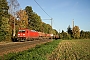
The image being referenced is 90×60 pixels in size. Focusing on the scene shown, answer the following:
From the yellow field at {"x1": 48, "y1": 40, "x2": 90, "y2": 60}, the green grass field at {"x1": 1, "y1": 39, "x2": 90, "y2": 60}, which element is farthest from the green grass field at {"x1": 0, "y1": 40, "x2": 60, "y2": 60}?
the yellow field at {"x1": 48, "y1": 40, "x2": 90, "y2": 60}

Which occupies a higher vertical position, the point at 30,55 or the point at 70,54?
the point at 30,55

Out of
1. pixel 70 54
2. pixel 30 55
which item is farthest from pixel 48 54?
pixel 30 55

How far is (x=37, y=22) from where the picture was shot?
9381 centimetres

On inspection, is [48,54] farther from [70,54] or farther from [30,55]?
[30,55]

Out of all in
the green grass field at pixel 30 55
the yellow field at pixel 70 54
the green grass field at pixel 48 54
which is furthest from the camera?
the yellow field at pixel 70 54

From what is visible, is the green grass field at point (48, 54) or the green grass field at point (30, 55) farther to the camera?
the green grass field at point (48, 54)

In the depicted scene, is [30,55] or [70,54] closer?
[30,55]

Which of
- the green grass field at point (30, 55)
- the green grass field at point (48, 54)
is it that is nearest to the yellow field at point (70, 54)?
the green grass field at point (48, 54)

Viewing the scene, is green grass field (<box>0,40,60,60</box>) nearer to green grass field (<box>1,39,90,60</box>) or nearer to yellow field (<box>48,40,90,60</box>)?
green grass field (<box>1,39,90,60</box>)

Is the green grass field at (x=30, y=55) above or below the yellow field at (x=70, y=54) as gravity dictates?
above

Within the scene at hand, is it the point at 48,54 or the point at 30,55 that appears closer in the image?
the point at 30,55

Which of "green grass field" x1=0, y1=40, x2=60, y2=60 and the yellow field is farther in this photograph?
the yellow field

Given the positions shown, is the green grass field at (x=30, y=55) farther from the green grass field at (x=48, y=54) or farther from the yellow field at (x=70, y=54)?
A: the yellow field at (x=70, y=54)

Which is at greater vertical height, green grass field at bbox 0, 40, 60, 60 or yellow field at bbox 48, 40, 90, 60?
green grass field at bbox 0, 40, 60, 60
